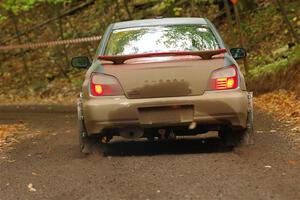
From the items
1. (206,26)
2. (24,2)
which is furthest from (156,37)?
(24,2)

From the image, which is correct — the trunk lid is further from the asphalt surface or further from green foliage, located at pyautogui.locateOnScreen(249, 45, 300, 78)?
green foliage, located at pyautogui.locateOnScreen(249, 45, 300, 78)

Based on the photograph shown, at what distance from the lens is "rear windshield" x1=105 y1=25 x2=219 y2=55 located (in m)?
8.36

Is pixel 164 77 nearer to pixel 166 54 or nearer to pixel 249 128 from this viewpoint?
pixel 166 54

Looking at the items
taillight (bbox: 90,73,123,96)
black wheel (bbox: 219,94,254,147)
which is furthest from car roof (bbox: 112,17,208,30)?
black wheel (bbox: 219,94,254,147)

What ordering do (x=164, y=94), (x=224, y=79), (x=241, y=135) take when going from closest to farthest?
1. (x=164, y=94)
2. (x=224, y=79)
3. (x=241, y=135)

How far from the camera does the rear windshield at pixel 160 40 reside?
27.4 feet

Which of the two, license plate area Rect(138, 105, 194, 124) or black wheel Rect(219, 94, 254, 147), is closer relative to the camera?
license plate area Rect(138, 105, 194, 124)

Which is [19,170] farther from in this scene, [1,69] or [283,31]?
[1,69]

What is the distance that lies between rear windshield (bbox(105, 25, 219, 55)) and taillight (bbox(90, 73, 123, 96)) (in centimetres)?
62

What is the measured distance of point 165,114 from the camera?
774 cm

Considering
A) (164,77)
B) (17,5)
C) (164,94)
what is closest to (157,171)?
(164,94)

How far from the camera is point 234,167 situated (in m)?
7.14

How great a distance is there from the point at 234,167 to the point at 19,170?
96.3 inches

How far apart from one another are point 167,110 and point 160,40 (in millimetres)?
1123
